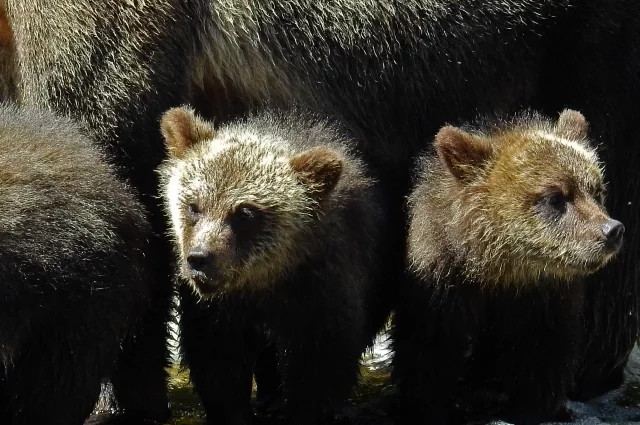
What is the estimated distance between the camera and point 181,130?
885 cm

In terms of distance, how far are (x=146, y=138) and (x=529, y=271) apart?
2621mm

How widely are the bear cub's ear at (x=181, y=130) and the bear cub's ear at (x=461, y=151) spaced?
1481 mm

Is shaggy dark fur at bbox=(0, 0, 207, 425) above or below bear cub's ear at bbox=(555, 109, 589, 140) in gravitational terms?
above

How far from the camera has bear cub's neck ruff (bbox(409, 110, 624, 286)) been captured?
29.1 feet

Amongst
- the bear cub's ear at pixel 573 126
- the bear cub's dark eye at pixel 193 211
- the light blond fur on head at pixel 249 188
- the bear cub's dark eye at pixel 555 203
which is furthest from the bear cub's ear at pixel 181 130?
the bear cub's ear at pixel 573 126

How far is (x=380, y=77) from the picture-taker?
9750mm

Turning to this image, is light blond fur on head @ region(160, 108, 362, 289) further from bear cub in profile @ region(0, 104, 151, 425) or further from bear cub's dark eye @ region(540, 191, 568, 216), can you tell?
bear cub's dark eye @ region(540, 191, 568, 216)

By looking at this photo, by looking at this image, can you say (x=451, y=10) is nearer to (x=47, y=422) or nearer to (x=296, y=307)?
(x=296, y=307)

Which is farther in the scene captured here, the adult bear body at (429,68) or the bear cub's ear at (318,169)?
the adult bear body at (429,68)

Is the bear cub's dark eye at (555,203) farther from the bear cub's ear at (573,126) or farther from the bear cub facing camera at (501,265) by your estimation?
the bear cub's ear at (573,126)

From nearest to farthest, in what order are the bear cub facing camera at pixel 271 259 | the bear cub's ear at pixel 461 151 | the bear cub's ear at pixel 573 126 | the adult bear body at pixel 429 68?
the bear cub facing camera at pixel 271 259
the bear cub's ear at pixel 461 151
the bear cub's ear at pixel 573 126
the adult bear body at pixel 429 68

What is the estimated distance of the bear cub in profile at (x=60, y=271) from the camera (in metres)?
8.08

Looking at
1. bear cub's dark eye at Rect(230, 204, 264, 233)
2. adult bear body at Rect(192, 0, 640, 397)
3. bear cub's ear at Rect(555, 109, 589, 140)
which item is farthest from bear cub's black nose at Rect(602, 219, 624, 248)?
bear cub's dark eye at Rect(230, 204, 264, 233)

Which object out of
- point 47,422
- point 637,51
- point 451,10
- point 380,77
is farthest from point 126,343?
point 637,51
